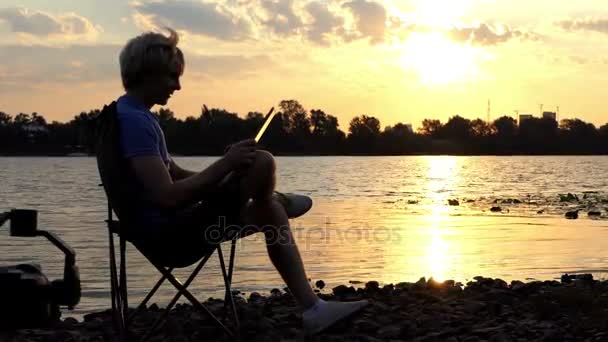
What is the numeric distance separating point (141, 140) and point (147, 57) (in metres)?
0.40

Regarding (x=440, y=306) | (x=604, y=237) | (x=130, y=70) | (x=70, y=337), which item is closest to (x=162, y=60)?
(x=130, y=70)

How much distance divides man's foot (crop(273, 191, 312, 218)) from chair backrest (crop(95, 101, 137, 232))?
2.45ft

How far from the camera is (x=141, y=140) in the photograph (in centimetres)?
387

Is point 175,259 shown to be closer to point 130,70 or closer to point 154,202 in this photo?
point 154,202

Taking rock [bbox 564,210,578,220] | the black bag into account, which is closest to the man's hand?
the black bag

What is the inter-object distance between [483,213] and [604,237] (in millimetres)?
6773

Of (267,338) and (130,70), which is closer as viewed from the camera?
(130,70)

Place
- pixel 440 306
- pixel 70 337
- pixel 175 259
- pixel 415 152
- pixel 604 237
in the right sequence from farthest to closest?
pixel 415 152 < pixel 604 237 < pixel 440 306 < pixel 70 337 < pixel 175 259

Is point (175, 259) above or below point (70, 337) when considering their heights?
above

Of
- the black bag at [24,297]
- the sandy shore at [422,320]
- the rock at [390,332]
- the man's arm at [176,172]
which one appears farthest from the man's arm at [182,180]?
the black bag at [24,297]

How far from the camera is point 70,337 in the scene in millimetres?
5164

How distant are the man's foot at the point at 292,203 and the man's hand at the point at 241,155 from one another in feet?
1.56

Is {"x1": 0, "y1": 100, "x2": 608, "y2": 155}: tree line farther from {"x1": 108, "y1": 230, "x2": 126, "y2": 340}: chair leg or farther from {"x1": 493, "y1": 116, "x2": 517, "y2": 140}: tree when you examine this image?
{"x1": 108, "y1": 230, "x2": 126, "y2": 340}: chair leg

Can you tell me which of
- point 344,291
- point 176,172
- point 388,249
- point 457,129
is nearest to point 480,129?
point 457,129
